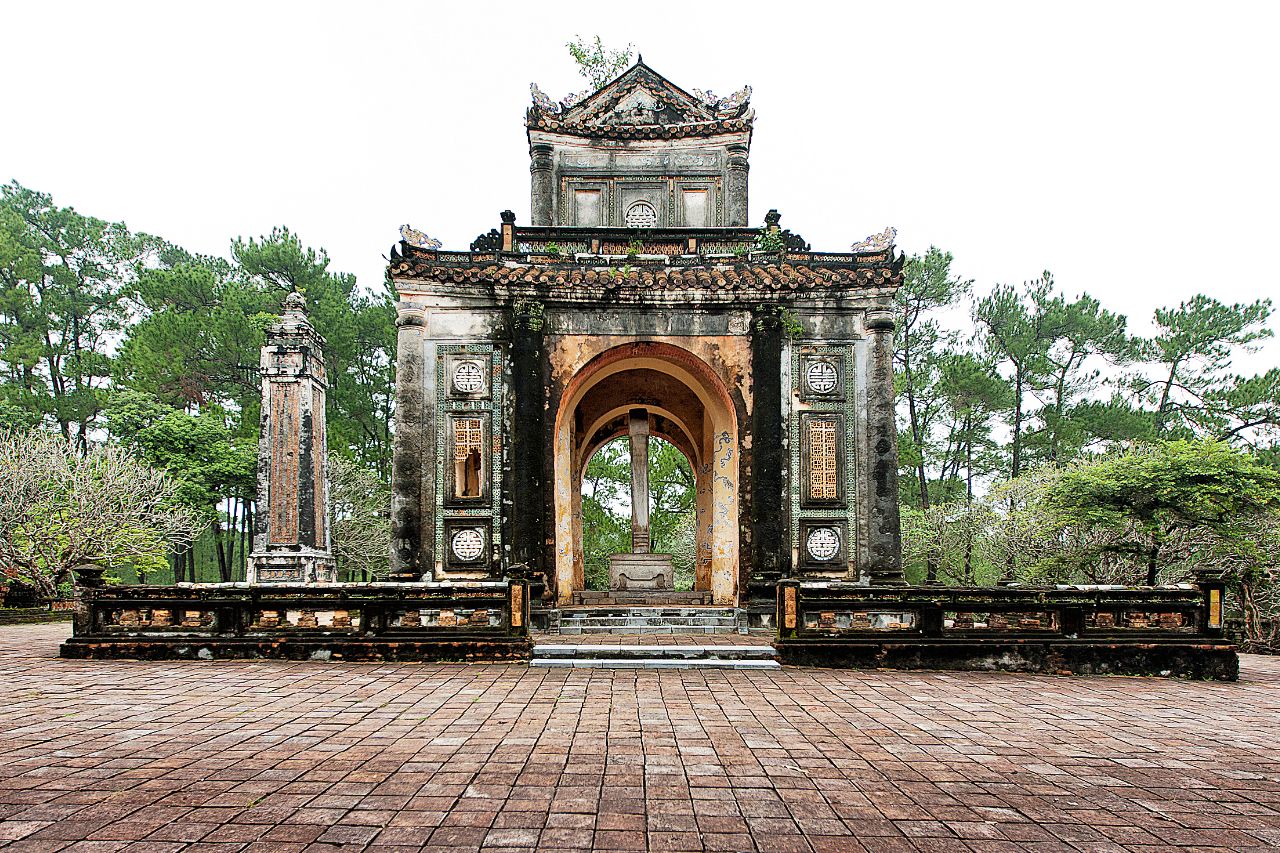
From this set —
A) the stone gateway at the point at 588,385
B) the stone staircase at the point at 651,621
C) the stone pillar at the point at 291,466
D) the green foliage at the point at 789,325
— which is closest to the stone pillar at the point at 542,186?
the stone gateway at the point at 588,385

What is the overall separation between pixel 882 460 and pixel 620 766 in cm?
1161

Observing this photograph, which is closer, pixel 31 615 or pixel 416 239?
pixel 416 239

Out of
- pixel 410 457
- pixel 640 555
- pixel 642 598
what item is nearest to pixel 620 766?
pixel 410 457

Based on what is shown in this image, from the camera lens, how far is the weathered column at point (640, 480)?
2008cm

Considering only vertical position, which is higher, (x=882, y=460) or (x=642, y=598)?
(x=882, y=460)

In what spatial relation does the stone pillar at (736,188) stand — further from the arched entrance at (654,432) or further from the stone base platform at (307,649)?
the stone base platform at (307,649)

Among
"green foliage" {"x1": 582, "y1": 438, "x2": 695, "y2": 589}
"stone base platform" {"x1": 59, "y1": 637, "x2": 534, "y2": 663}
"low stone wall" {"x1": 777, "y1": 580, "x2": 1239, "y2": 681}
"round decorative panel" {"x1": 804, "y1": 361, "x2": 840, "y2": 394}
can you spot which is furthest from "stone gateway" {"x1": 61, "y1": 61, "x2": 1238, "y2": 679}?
"green foliage" {"x1": 582, "y1": 438, "x2": 695, "y2": 589}

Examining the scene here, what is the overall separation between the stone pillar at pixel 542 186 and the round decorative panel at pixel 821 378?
8.01 meters

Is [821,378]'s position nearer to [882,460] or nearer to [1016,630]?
[882,460]

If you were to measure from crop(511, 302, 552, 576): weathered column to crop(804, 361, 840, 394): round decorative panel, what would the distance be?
5.39 meters

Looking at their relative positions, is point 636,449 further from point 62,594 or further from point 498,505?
point 62,594

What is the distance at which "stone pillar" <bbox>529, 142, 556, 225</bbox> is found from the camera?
1972cm

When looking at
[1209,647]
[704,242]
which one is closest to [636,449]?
[704,242]

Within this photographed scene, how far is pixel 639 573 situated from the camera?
19141 mm
